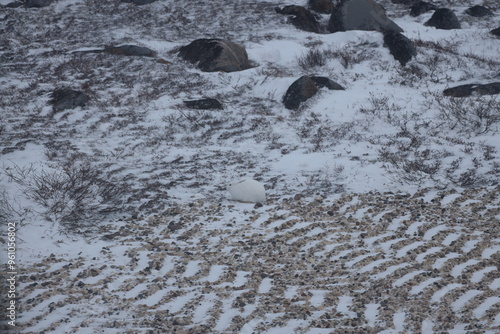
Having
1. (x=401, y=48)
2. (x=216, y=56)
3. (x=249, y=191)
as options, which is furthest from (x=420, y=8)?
(x=249, y=191)

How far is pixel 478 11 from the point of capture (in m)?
16.6

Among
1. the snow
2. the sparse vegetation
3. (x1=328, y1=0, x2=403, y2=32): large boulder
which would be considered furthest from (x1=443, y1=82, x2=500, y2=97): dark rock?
the sparse vegetation

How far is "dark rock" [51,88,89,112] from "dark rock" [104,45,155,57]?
3.27m

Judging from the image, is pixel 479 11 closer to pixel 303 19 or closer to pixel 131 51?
Result: pixel 303 19

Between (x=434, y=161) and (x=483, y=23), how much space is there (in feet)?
36.3

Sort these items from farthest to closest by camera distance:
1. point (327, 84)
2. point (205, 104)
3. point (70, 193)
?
1. point (327, 84)
2. point (205, 104)
3. point (70, 193)

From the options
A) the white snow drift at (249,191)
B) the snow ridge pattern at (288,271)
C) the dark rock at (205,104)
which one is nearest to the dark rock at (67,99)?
the dark rock at (205,104)

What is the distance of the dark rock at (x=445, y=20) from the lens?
1552 cm

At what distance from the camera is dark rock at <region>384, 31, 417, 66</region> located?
40.7 ft

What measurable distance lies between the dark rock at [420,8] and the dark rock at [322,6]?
3.23 meters

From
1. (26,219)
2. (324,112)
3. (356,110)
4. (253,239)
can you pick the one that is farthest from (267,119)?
(26,219)

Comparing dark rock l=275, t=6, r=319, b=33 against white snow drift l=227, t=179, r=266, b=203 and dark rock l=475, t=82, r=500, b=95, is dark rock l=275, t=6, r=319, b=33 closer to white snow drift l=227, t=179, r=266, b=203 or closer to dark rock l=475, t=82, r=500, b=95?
dark rock l=475, t=82, r=500, b=95

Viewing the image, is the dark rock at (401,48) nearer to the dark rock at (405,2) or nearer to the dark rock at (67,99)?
the dark rock at (405,2)

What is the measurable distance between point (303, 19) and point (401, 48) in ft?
16.3
